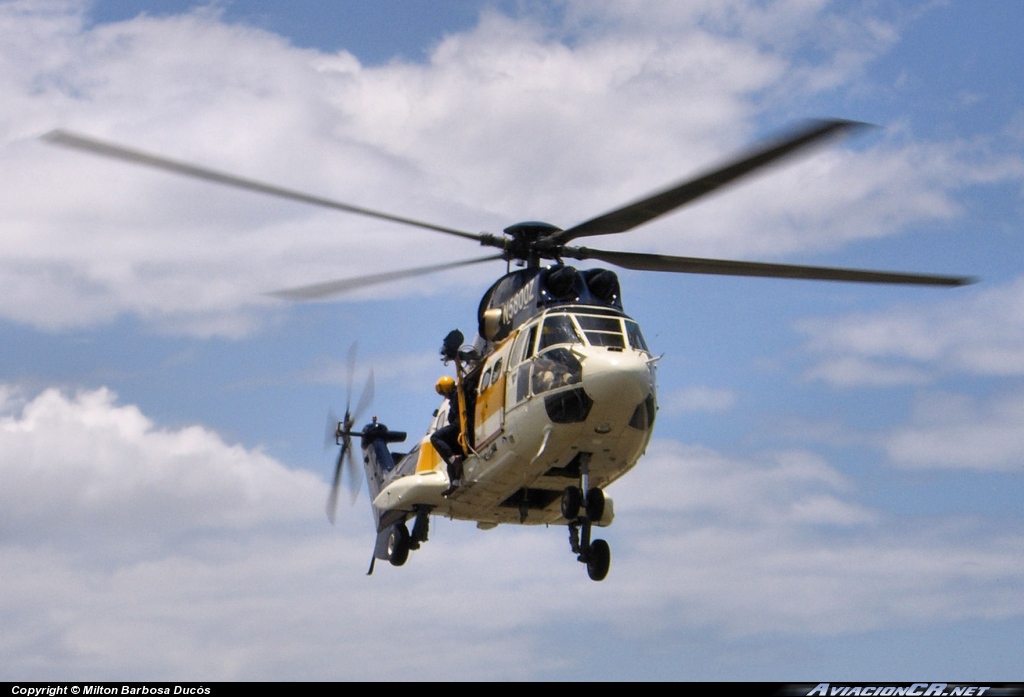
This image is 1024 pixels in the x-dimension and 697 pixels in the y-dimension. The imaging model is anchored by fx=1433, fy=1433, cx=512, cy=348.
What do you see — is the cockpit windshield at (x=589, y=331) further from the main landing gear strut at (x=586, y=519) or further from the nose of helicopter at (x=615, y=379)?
the main landing gear strut at (x=586, y=519)

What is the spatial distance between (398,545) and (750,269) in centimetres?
885

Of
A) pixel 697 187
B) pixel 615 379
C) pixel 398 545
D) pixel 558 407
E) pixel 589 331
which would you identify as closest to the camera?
pixel 697 187

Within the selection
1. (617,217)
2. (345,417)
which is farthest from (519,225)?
(345,417)

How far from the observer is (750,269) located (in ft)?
86.5

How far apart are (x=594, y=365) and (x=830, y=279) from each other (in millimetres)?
5207

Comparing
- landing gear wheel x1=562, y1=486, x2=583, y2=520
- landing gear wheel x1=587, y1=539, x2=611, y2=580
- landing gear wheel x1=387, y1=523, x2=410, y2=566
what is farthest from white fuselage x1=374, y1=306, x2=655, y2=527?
landing gear wheel x1=387, y1=523, x2=410, y2=566

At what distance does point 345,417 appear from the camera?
34.0 meters

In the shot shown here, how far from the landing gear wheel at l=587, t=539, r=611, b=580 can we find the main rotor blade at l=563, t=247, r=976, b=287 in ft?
17.9

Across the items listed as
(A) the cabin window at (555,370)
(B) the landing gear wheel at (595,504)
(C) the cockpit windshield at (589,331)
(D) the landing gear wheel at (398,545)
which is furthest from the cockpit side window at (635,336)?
(D) the landing gear wheel at (398,545)

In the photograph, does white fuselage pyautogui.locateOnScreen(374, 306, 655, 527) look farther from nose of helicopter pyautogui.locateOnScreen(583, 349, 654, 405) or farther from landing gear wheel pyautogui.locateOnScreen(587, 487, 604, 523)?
landing gear wheel pyautogui.locateOnScreen(587, 487, 604, 523)

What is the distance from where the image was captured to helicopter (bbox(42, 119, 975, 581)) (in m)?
23.6

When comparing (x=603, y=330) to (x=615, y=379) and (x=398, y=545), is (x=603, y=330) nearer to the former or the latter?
(x=615, y=379)

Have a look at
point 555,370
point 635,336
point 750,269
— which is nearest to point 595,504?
point 555,370
